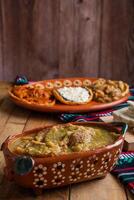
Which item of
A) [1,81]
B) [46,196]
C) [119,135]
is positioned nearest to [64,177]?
[46,196]

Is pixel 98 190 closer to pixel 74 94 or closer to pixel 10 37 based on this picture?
pixel 74 94

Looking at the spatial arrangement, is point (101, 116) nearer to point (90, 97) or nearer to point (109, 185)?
point (90, 97)

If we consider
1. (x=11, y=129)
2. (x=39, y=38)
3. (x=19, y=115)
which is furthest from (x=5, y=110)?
(x=39, y=38)

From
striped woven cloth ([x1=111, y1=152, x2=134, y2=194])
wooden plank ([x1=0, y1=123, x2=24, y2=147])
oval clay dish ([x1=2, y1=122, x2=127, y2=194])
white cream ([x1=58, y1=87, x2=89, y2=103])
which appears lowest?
wooden plank ([x1=0, y1=123, x2=24, y2=147])

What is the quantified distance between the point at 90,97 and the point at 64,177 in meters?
0.71

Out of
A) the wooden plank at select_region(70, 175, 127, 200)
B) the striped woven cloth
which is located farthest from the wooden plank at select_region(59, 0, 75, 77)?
the wooden plank at select_region(70, 175, 127, 200)

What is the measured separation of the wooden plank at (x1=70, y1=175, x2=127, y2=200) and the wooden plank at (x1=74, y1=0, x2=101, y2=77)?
3.90ft

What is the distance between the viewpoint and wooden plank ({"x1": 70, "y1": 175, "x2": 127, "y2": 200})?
934 millimetres

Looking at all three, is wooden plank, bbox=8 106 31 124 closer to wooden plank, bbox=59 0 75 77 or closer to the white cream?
the white cream

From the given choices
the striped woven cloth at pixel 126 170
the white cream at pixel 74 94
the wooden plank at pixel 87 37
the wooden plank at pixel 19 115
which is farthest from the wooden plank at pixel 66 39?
the striped woven cloth at pixel 126 170

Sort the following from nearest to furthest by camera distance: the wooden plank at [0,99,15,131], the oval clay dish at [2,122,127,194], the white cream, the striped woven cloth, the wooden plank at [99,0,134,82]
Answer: the oval clay dish at [2,122,127,194], the striped woven cloth, the wooden plank at [0,99,15,131], the white cream, the wooden plank at [99,0,134,82]

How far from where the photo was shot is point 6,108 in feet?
5.27

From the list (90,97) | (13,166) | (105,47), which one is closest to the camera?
(13,166)

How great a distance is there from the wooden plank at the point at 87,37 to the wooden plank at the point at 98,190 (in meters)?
1.19
